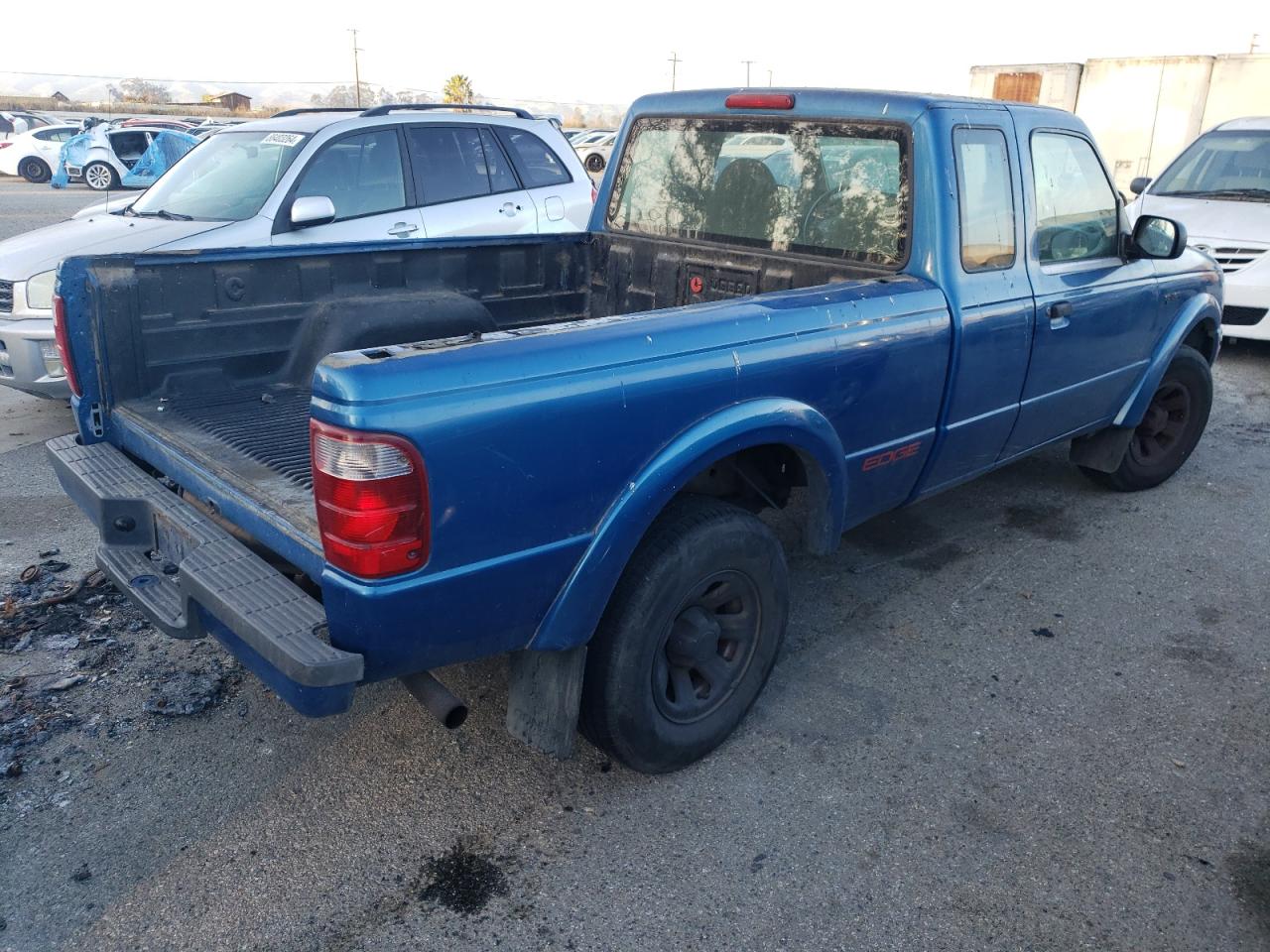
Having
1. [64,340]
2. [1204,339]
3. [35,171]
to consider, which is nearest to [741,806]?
[64,340]

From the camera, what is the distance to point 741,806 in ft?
9.35

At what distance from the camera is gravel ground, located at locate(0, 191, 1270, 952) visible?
2.44 m

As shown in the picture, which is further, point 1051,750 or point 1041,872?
point 1051,750

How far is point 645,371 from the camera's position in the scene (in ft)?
8.04

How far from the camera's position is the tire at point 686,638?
2643 mm

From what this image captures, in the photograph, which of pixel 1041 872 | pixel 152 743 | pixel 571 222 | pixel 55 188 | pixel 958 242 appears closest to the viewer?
pixel 1041 872

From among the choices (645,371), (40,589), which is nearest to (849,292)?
(645,371)

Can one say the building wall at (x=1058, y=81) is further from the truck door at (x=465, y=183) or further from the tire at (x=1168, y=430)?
the tire at (x=1168, y=430)

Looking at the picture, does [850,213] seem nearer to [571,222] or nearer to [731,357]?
[731,357]

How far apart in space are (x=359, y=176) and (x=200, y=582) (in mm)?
4467

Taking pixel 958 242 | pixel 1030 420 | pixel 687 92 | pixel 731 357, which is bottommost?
pixel 1030 420

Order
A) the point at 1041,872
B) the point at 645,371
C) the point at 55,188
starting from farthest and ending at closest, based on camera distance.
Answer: the point at 55,188 < the point at 1041,872 < the point at 645,371

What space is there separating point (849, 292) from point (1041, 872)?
1.77 meters

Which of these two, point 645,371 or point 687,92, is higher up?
point 687,92
